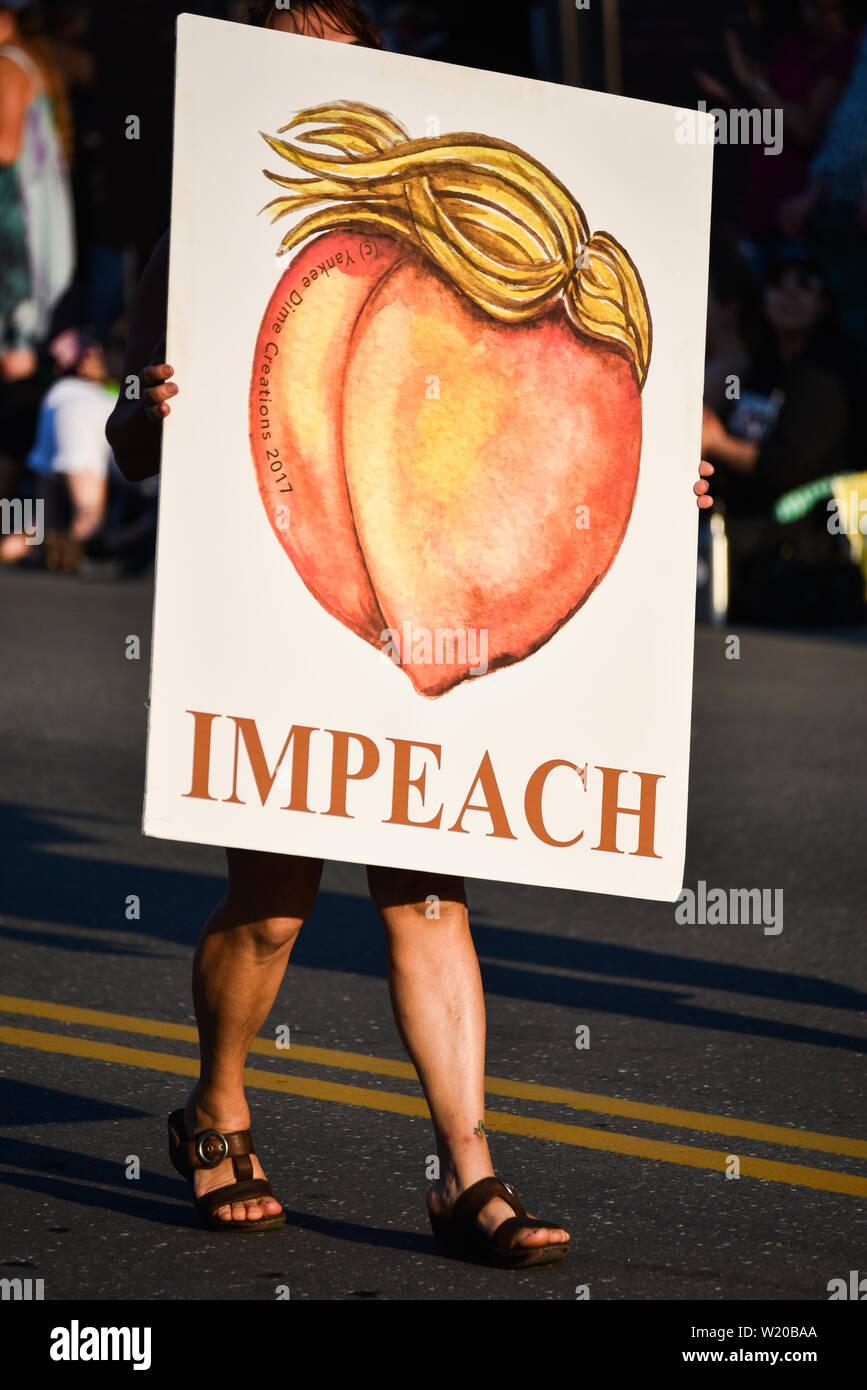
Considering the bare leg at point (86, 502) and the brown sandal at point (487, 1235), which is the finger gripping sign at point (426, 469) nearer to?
the brown sandal at point (487, 1235)

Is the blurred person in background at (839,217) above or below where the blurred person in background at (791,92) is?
below

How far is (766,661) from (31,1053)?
25.2ft

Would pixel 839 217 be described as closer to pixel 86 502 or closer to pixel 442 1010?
pixel 86 502

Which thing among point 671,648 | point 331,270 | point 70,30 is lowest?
point 671,648

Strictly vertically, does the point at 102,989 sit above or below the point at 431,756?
below

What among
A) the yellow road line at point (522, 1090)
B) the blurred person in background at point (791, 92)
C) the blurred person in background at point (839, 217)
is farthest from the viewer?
the blurred person in background at point (839, 217)

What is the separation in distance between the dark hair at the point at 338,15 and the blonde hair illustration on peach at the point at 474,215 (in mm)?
213

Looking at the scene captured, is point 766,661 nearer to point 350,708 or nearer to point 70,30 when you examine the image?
point 350,708

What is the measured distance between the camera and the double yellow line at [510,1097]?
453cm

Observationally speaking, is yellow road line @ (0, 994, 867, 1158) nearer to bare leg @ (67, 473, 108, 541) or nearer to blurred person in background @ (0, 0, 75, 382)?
bare leg @ (67, 473, 108, 541)

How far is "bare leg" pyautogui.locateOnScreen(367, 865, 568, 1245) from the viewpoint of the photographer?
390cm

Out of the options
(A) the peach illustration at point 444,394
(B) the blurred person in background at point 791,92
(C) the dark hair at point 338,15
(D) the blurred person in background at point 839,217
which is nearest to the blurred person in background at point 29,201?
(B) the blurred person in background at point 791,92

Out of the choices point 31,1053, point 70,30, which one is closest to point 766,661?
point 31,1053
